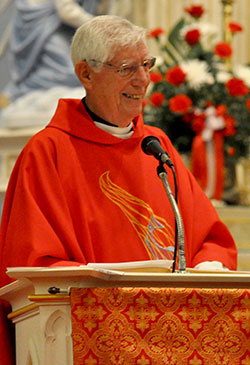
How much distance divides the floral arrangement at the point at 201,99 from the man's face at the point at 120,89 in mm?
1947

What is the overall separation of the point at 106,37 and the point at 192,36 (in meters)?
2.42

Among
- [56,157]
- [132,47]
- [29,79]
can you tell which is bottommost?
[29,79]

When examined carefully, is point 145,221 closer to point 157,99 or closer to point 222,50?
point 157,99

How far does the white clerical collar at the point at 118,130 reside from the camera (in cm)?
374

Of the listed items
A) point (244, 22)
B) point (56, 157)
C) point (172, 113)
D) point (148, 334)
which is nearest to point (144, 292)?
point (148, 334)

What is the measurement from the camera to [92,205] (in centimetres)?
354

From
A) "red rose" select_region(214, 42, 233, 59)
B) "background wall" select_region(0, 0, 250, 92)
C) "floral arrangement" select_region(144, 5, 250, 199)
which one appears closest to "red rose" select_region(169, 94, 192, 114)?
"floral arrangement" select_region(144, 5, 250, 199)

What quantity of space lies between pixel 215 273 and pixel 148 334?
29cm

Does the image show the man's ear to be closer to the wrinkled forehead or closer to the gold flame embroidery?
the wrinkled forehead

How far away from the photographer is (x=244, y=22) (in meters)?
7.11

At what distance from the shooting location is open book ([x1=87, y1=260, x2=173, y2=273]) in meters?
2.94

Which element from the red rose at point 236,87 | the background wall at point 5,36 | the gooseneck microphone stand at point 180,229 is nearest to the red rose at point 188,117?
the red rose at point 236,87

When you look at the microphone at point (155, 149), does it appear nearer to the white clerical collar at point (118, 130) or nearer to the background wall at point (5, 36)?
the white clerical collar at point (118, 130)

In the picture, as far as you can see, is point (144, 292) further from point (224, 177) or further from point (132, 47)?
point (224, 177)
